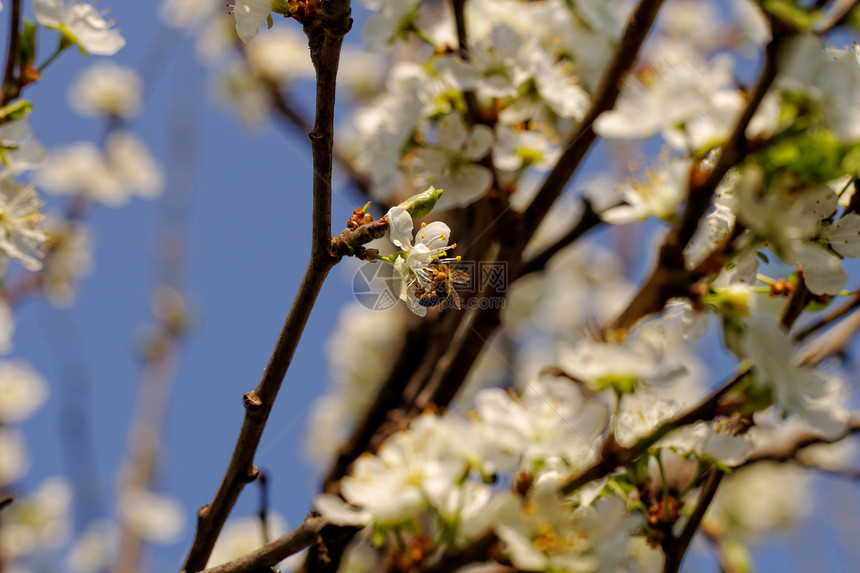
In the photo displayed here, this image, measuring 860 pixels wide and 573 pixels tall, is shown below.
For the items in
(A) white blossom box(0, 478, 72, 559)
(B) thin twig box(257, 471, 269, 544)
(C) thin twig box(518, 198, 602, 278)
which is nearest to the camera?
(B) thin twig box(257, 471, 269, 544)

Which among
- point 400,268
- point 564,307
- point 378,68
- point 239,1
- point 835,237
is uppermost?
point 239,1

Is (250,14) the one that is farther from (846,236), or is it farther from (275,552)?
(846,236)

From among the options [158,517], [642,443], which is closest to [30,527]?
[158,517]

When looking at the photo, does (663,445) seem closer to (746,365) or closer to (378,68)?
(746,365)

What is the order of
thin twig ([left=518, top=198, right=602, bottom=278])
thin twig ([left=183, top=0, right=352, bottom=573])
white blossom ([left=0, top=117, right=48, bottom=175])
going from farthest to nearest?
thin twig ([left=518, top=198, right=602, bottom=278]), white blossom ([left=0, top=117, right=48, bottom=175]), thin twig ([left=183, top=0, right=352, bottom=573])

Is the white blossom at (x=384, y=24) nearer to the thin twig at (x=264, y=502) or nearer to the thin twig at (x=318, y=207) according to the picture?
the thin twig at (x=318, y=207)

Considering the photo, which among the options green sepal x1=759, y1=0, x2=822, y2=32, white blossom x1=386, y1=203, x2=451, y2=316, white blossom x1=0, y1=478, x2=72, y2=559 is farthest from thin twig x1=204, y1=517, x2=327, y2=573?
white blossom x1=0, y1=478, x2=72, y2=559

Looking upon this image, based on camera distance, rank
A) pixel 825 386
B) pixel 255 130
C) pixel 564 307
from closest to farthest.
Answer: pixel 825 386 → pixel 564 307 → pixel 255 130

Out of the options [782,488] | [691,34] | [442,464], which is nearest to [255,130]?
[691,34]

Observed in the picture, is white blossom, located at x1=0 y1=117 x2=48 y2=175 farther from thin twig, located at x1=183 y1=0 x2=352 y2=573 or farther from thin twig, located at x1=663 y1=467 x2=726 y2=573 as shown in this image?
thin twig, located at x1=663 y1=467 x2=726 y2=573
